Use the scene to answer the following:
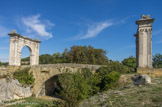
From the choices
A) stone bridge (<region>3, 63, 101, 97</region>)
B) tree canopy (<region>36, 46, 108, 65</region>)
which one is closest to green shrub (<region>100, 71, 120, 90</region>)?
stone bridge (<region>3, 63, 101, 97</region>)

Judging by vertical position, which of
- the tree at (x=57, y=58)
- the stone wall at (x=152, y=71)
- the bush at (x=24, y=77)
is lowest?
the bush at (x=24, y=77)

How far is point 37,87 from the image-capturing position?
12859 millimetres

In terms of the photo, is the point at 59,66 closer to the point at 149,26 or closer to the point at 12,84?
the point at 12,84

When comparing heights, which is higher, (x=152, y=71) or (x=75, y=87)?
(x=152, y=71)

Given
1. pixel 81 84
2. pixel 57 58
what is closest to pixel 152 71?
pixel 81 84

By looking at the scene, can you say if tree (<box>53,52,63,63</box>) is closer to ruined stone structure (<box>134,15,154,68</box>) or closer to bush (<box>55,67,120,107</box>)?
bush (<box>55,67,120,107</box>)

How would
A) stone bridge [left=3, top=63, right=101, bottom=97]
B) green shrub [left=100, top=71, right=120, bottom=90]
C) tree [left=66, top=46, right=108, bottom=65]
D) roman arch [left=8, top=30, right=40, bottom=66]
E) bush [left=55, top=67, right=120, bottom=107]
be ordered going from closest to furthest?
bush [left=55, top=67, right=120, bottom=107], green shrub [left=100, top=71, right=120, bottom=90], stone bridge [left=3, top=63, right=101, bottom=97], roman arch [left=8, top=30, right=40, bottom=66], tree [left=66, top=46, right=108, bottom=65]

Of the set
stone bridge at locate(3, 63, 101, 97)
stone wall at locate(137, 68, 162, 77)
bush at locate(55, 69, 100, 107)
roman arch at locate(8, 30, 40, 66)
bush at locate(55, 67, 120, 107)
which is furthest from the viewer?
roman arch at locate(8, 30, 40, 66)

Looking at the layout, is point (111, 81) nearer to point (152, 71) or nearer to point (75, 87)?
point (75, 87)

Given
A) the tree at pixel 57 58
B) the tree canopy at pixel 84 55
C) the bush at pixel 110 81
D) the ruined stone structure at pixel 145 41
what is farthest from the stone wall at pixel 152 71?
the tree at pixel 57 58

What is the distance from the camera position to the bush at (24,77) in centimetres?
1201

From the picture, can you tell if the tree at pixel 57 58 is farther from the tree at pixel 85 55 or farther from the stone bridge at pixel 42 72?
the stone bridge at pixel 42 72

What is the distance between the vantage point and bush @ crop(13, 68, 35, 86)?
12007mm

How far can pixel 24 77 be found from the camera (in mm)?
12133
